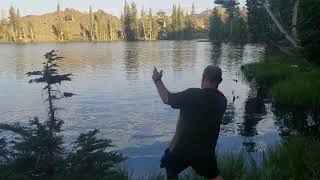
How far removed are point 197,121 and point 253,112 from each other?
21.3 m

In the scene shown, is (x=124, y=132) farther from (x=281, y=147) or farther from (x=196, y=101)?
(x=196, y=101)

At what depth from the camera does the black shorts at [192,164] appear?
6902mm

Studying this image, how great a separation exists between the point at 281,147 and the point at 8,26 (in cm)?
19226

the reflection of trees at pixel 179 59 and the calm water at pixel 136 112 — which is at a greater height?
the calm water at pixel 136 112

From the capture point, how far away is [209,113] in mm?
6801

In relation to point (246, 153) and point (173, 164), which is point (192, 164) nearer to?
point (173, 164)

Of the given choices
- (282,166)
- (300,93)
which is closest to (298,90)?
(300,93)

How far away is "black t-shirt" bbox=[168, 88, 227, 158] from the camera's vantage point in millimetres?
6691

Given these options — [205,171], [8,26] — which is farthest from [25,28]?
[205,171]

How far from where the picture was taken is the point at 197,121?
678cm

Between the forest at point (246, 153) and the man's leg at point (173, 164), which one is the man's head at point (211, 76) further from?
the forest at point (246, 153)

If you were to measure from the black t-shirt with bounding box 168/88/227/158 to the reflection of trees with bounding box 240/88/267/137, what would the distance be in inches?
579

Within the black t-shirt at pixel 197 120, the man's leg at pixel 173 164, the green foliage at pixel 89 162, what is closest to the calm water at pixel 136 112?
the green foliage at pixel 89 162

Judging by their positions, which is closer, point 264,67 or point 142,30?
point 264,67
